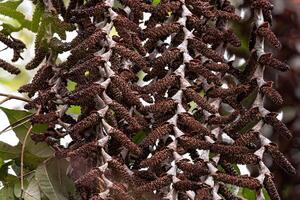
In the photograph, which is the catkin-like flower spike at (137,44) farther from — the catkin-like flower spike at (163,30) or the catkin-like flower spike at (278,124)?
the catkin-like flower spike at (278,124)

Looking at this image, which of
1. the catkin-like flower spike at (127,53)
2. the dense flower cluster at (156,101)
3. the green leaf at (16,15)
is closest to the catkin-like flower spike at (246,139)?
the dense flower cluster at (156,101)

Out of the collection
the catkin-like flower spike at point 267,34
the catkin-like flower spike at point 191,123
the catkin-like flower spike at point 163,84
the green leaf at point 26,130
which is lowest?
the green leaf at point 26,130

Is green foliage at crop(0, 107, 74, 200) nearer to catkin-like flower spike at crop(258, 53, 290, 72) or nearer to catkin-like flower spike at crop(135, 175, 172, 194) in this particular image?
catkin-like flower spike at crop(135, 175, 172, 194)

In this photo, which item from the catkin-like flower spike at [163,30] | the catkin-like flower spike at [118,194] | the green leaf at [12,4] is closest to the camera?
the catkin-like flower spike at [118,194]

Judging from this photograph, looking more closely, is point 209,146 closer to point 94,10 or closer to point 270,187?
point 270,187

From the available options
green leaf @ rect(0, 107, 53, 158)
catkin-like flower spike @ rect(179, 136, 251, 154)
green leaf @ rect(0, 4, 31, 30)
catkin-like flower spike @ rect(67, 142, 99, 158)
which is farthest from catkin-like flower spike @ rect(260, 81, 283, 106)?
green leaf @ rect(0, 4, 31, 30)

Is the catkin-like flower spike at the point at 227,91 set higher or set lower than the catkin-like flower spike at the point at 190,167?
higher
